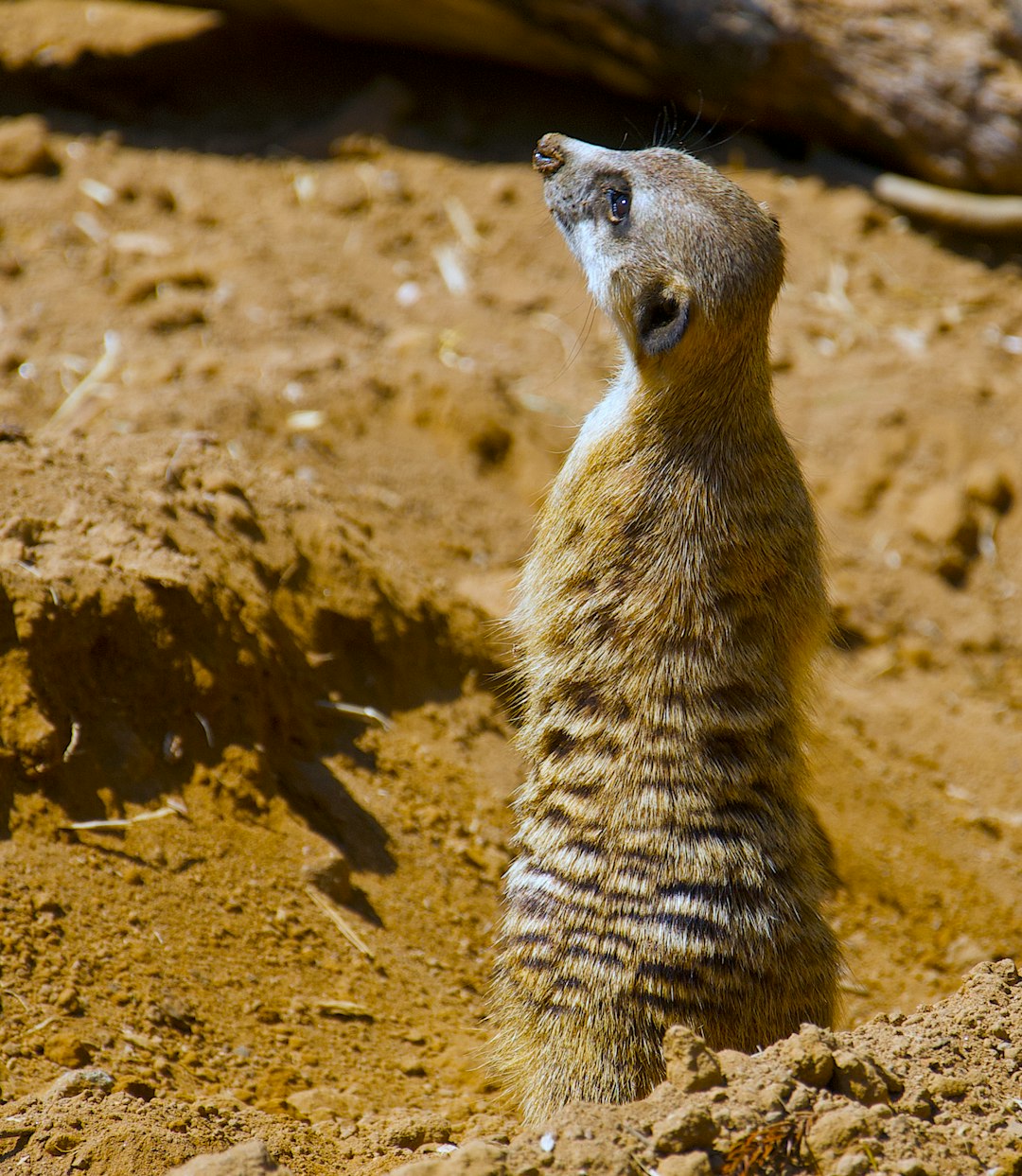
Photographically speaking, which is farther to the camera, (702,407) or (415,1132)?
(702,407)

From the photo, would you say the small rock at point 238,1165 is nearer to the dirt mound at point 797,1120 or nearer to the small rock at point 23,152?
the dirt mound at point 797,1120

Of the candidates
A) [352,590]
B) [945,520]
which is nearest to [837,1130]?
[352,590]

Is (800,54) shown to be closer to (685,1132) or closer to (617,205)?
(617,205)

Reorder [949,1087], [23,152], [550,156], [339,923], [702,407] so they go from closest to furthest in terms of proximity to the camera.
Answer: [949,1087]
[702,407]
[339,923]
[550,156]
[23,152]

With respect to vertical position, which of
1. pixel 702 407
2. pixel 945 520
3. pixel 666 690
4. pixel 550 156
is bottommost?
pixel 945 520

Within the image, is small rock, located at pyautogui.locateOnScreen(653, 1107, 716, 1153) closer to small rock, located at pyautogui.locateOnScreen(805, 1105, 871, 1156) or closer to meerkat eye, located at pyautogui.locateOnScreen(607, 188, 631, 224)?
small rock, located at pyautogui.locateOnScreen(805, 1105, 871, 1156)

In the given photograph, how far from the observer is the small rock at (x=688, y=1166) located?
205cm

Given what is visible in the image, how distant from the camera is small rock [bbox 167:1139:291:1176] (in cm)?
208

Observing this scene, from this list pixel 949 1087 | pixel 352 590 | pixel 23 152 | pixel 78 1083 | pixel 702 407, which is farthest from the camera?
pixel 23 152

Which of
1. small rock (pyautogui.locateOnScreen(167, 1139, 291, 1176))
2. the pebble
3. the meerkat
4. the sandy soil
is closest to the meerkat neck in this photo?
the meerkat

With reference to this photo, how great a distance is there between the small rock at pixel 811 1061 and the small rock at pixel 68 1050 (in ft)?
4.88

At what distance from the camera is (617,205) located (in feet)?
11.1

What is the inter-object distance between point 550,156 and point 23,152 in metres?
3.84

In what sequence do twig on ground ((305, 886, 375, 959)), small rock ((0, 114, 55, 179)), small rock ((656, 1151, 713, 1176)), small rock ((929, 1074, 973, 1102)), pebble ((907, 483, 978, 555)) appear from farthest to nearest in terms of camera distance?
1. small rock ((0, 114, 55, 179))
2. pebble ((907, 483, 978, 555))
3. twig on ground ((305, 886, 375, 959))
4. small rock ((929, 1074, 973, 1102))
5. small rock ((656, 1151, 713, 1176))
